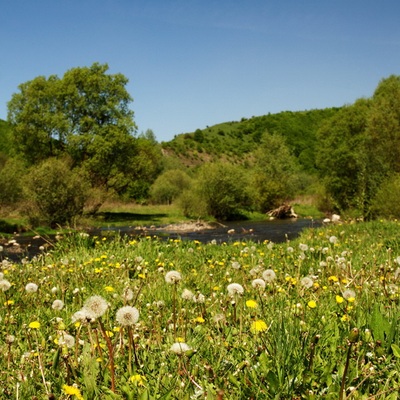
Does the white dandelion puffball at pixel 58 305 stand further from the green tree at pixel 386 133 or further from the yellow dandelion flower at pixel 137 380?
the green tree at pixel 386 133

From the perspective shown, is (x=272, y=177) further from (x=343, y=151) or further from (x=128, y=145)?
(x=128, y=145)

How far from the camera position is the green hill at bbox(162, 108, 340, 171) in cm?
10631

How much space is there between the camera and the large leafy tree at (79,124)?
41.4 meters

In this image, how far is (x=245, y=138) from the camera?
125 meters

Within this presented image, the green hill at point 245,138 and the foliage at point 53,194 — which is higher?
the green hill at point 245,138

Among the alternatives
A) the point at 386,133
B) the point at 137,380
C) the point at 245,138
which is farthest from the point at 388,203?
the point at 245,138

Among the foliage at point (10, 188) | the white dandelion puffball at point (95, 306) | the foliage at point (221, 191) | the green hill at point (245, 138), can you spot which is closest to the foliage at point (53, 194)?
the foliage at point (10, 188)

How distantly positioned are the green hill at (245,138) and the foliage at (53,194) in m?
70.1

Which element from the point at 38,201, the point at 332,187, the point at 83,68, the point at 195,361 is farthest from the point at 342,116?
the point at 195,361

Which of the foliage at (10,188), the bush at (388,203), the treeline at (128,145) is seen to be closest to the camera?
the bush at (388,203)

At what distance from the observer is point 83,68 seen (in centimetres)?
4375

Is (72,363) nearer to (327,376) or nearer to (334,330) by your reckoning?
(327,376)

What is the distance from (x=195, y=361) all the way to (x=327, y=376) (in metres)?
0.77

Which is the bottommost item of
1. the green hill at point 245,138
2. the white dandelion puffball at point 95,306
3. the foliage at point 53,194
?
the white dandelion puffball at point 95,306
